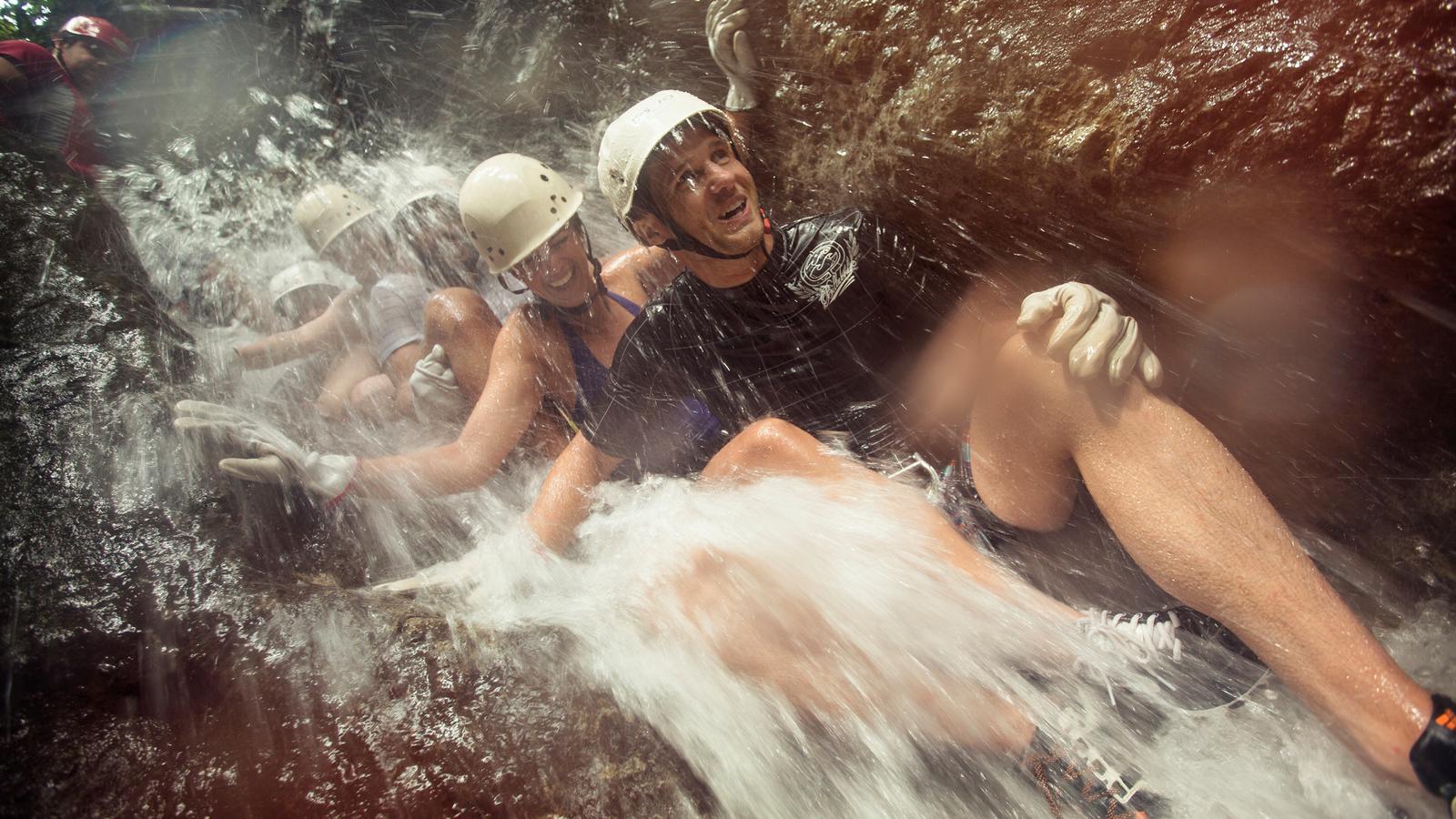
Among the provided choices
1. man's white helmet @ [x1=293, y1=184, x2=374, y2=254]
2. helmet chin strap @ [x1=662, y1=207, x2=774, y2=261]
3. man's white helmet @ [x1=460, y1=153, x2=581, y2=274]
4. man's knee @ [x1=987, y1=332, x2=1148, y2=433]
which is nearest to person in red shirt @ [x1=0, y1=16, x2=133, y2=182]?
man's white helmet @ [x1=293, y1=184, x2=374, y2=254]

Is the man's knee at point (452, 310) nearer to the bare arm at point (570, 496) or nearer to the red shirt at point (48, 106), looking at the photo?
the bare arm at point (570, 496)

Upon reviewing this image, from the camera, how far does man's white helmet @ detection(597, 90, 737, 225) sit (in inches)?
93.3

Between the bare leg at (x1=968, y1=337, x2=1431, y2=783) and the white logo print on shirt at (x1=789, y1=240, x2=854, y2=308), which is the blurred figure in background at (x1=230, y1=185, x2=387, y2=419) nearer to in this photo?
the white logo print on shirt at (x1=789, y1=240, x2=854, y2=308)

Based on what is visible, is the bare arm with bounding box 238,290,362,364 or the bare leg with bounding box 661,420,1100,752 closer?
the bare leg with bounding box 661,420,1100,752

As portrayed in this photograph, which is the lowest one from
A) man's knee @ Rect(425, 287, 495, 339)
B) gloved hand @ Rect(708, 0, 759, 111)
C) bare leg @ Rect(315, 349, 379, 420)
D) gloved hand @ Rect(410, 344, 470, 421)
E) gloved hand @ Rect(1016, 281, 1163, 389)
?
bare leg @ Rect(315, 349, 379, 420)

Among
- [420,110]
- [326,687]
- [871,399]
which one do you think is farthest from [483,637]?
[420,110]

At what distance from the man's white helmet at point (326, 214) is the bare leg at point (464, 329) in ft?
6.69

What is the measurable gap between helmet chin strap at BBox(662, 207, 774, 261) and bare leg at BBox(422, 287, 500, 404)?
71.9 inches

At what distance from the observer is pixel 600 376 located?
3.35 metres

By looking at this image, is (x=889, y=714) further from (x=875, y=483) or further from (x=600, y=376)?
(x=600, y=376)

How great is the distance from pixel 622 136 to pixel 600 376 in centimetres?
123

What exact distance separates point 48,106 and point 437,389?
5.92 metres

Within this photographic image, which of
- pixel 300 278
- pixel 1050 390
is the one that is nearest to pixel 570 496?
pixel 1050 390

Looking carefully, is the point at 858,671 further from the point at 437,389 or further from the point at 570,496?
the point at 437,389
